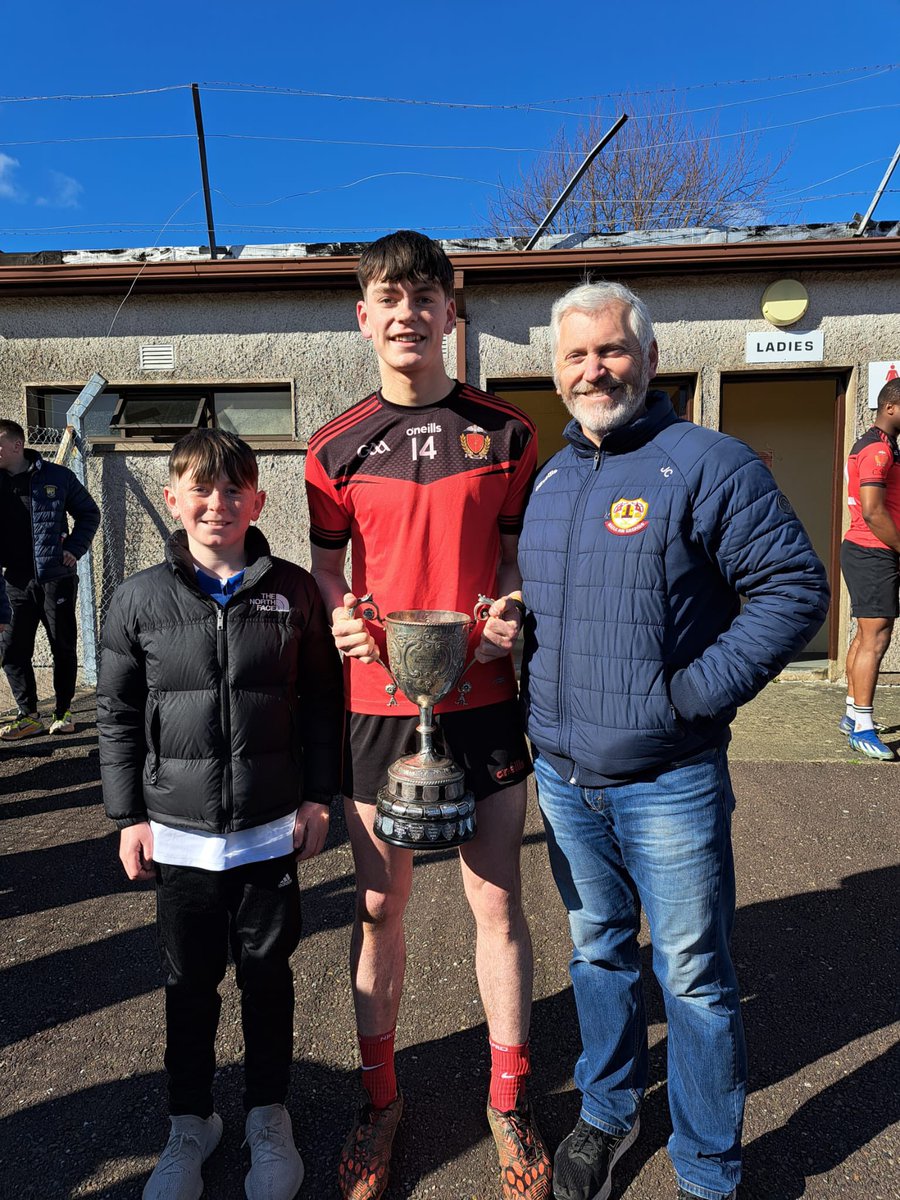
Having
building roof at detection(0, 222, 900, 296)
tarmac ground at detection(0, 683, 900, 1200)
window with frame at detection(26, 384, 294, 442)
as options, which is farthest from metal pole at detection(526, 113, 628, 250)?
tarmac ground at detection(0, 683, 900, 1200)

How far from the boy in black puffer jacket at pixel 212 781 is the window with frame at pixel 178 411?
5.52 metres

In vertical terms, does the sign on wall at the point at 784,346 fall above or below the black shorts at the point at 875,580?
above

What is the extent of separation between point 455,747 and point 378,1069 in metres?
0.89

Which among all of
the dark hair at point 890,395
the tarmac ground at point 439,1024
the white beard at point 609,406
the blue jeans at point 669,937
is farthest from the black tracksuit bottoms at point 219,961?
the dark hair at point 890,395

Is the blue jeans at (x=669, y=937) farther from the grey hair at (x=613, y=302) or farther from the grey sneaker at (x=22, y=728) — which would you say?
the grey sneaker at (x=22, y=728)

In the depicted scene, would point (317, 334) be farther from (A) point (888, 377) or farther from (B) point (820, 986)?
(B) point (820, 986)

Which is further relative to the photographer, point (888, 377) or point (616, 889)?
point (888, 377)

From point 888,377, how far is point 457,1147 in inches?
272

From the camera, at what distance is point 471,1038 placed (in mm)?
2658

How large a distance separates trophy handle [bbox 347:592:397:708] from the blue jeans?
1.38ft

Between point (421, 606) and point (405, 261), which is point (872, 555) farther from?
point (405, 261)

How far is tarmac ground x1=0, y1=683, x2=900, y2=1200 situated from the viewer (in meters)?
2.12

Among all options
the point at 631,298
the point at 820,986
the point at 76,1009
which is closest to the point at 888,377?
the point at 820,986

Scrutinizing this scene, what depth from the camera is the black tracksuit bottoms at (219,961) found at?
203 centimetres
